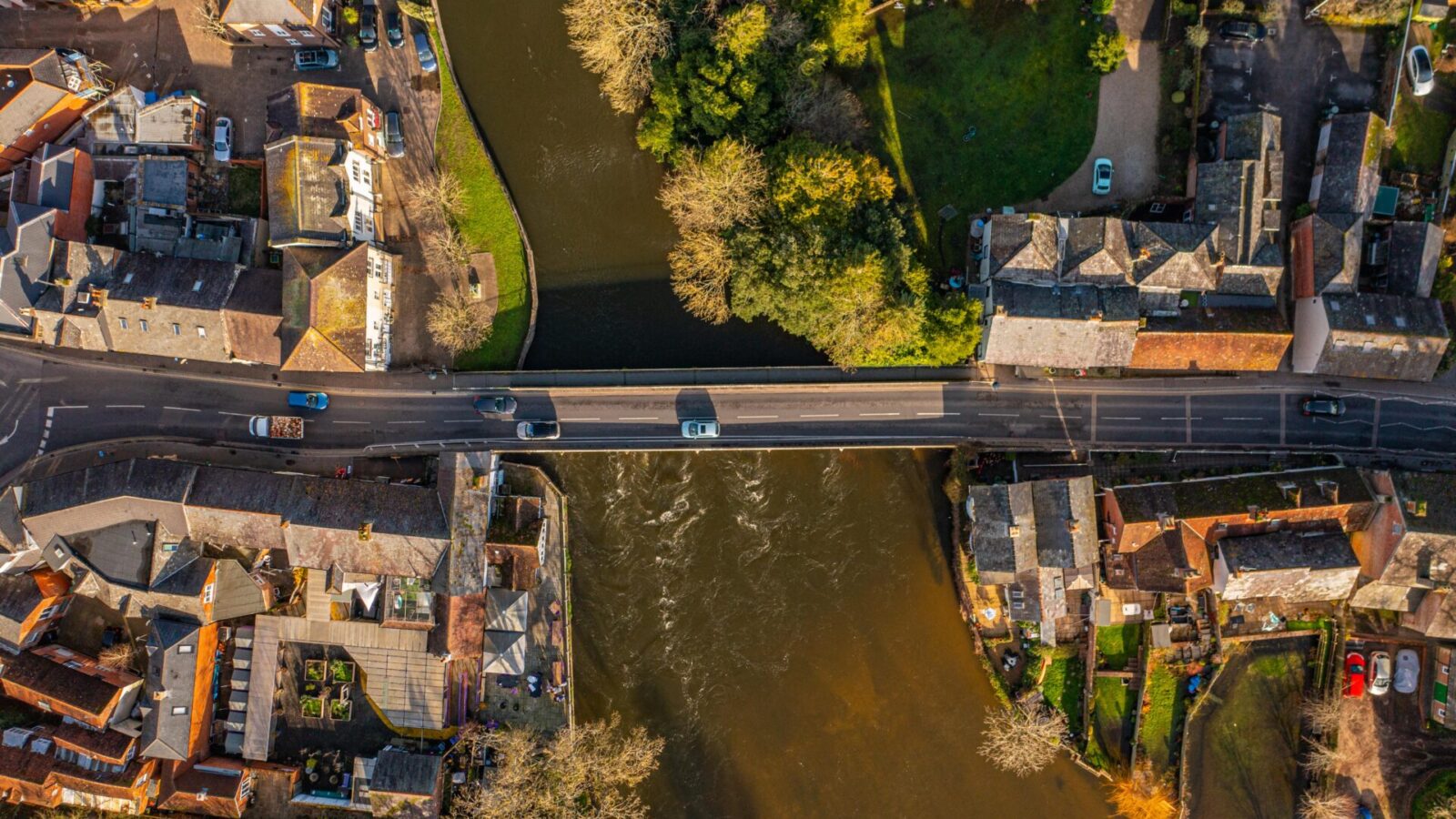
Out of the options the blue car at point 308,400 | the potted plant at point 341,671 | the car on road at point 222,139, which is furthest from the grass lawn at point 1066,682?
the car on road at point 222,139

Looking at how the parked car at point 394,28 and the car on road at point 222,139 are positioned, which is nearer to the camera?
the car on road at point 222,139

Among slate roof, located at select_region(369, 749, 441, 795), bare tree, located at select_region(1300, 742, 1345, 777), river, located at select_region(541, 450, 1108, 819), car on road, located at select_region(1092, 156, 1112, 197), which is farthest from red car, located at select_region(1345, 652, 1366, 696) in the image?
slate roof, located at select_region(369, 749, 441, 795)

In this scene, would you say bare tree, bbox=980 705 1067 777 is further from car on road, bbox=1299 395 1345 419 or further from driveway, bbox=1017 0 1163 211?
driveway, bbox=1017 0 1163 211

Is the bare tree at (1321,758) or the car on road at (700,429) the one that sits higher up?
the car on road at (700,429)

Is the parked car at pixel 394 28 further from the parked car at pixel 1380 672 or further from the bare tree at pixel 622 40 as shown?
the parked car at pixel 1380 672

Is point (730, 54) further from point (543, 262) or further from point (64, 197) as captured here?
point (64, 197)

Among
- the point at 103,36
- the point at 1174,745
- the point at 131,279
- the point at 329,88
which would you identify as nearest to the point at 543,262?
the point at 329,88
